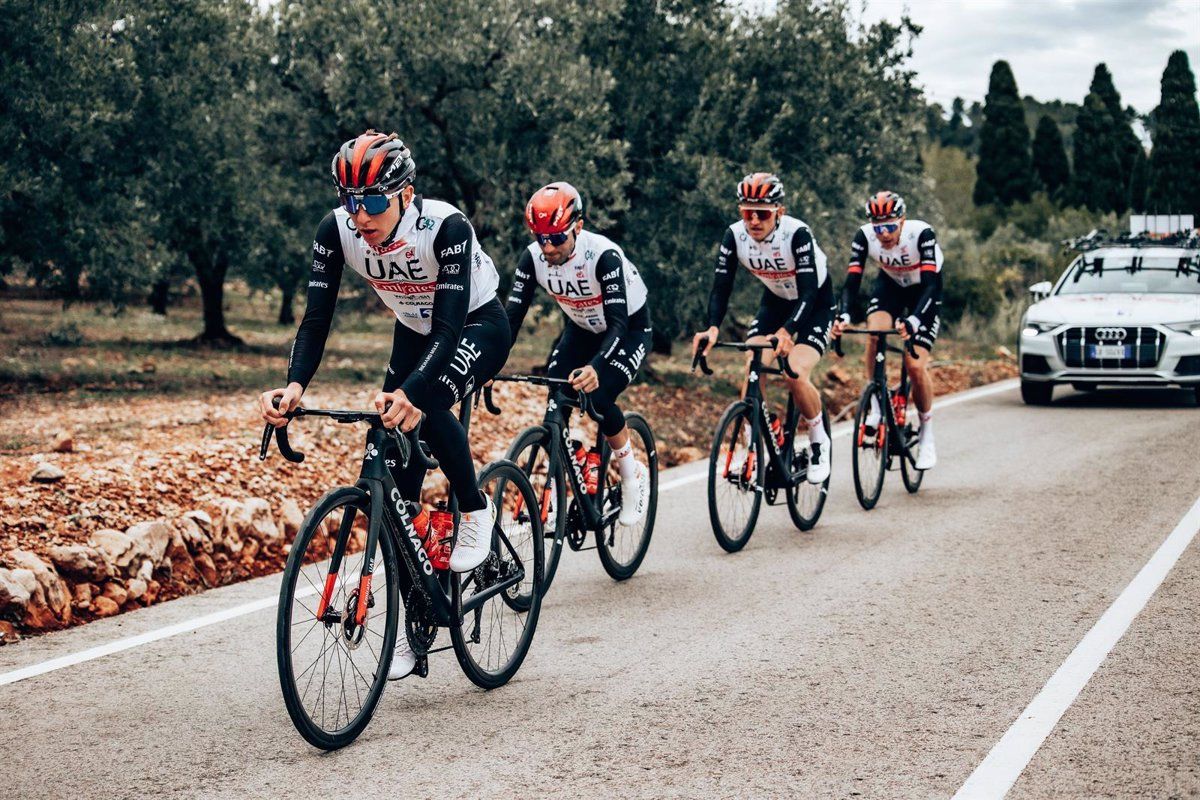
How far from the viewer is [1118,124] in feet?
184

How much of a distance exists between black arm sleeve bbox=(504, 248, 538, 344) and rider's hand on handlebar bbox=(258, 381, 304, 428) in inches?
90.5

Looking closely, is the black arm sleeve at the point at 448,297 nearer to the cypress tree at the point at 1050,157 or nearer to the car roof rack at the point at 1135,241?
the car roof rack at the point at 1135,241

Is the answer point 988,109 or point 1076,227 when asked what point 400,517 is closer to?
point 1076,227

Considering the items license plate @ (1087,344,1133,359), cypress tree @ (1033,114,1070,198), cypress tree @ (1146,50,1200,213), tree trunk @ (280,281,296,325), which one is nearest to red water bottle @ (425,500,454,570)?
license plate @ (1087,344,1133,359)

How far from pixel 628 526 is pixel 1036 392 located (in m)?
10.2

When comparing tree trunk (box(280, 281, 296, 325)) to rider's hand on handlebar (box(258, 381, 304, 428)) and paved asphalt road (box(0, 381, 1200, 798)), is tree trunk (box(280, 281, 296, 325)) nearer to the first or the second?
paved asphalt road (box(0, 381, 1200, 798))

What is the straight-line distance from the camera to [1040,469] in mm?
11258

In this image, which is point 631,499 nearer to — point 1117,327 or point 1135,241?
point 1117,327

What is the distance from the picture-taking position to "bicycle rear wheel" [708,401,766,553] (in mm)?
8148

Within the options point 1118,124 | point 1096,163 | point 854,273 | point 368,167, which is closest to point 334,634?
point 368,167

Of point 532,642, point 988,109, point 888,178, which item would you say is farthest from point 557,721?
point 988,109

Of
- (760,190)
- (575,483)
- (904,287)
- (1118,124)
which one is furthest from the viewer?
(1118,124)

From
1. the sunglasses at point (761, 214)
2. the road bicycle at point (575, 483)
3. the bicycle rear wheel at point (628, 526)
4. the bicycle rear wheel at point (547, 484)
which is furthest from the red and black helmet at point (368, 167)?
the sunglasses at point (761, 214)

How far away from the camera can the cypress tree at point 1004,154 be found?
63.5 meters
